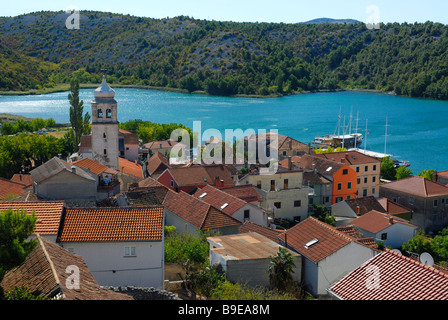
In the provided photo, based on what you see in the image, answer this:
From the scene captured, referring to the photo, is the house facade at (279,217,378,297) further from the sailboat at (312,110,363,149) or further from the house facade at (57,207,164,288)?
the sailboat at (312,110,363,149)

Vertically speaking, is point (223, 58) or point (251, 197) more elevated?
point (223, 58)

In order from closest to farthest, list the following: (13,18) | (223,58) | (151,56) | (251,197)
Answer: (251,197) < (223,58) < (151,56) < (13,18)

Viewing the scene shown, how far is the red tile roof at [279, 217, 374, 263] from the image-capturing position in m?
11.7

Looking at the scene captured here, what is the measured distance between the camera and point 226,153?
32.6 metres

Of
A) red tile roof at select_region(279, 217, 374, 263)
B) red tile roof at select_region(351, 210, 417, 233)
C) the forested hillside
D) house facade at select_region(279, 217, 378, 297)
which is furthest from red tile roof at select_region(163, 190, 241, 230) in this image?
the forested hillside

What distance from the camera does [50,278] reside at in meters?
6.89

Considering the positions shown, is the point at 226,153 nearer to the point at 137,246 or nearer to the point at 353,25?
the point at 137,246

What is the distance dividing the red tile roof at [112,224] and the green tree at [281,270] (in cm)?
238

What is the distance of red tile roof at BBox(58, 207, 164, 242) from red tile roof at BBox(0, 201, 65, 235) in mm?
159

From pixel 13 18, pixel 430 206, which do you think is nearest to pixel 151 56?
pixel 13 18

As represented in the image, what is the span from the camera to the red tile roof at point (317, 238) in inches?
462

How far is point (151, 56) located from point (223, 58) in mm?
20506

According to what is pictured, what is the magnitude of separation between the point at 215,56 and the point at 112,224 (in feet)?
343

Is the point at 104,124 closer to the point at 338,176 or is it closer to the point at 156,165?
the point at 156,165
